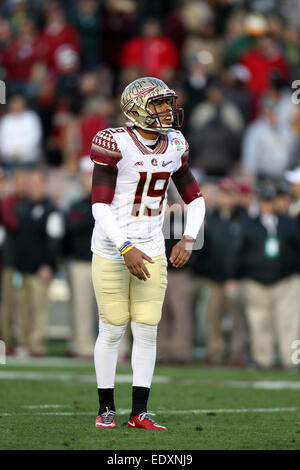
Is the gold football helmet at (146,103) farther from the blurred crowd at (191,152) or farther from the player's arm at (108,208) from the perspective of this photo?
the blurred crowd at (191,152)

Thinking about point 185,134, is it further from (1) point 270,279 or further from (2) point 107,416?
(2) point 107,416

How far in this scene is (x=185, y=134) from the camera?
15.5 metres

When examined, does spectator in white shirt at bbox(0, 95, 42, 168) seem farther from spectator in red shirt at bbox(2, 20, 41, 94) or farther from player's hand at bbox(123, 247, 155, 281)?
player's hand at bbox(123, 247, 155, 281)

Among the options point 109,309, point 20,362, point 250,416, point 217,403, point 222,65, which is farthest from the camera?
point 222,65

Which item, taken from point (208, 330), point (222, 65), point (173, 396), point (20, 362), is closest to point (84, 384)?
point (173, 396)

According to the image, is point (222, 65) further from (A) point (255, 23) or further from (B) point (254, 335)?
(B) point (254, 335)

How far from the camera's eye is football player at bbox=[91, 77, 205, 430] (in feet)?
22.7

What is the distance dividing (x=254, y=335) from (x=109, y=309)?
18.6 feet

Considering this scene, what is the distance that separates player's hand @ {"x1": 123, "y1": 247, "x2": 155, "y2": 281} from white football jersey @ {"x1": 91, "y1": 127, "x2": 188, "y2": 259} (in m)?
0.26

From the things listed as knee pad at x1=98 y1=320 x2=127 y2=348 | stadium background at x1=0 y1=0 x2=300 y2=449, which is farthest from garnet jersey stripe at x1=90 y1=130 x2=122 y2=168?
stadium background at x1=0 y1=0 x2=300 y2=449

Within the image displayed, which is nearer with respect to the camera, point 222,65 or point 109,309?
point 109,309

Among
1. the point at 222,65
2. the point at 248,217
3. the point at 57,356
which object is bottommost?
the point at 57,356

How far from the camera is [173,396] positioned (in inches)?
359

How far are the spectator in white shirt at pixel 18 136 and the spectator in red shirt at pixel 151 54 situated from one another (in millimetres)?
1564
